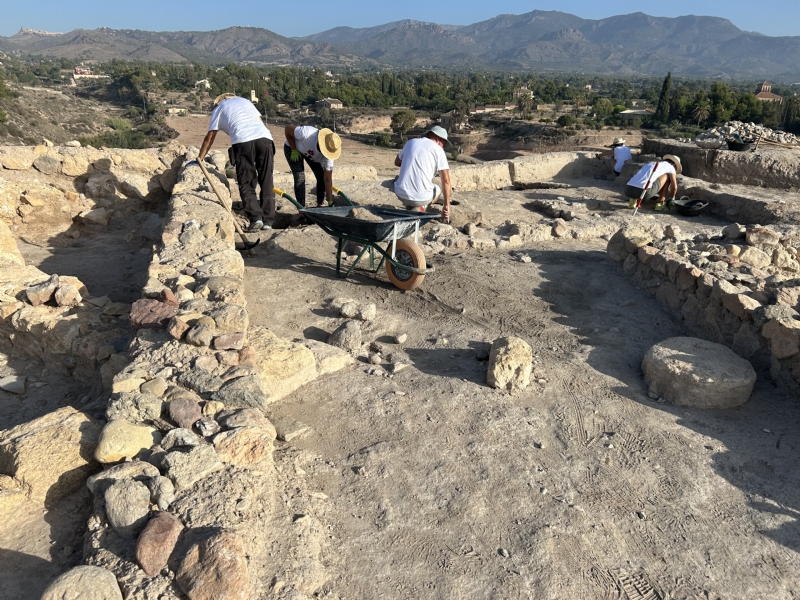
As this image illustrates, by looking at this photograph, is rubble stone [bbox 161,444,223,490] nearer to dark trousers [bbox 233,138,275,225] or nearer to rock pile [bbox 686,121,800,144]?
dark trousers [bbox 233,138,275,225]

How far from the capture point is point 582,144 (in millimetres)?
36438

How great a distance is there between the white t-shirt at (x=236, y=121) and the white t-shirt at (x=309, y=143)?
856 millimetres

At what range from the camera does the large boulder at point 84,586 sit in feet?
5.39

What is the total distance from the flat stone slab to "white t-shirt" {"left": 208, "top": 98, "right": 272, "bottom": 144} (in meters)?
4.37

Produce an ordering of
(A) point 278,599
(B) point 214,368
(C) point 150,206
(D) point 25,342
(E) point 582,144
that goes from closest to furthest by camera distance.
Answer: (A) point 278,599 → (B) point 214,368 → (D) point 25,342 → (C) point 150,206 → (E) point 582,144

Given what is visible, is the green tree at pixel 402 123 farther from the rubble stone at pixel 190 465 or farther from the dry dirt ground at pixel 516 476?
the rubble stone at pixel 190 465

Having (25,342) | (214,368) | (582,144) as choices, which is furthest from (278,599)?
(582,144)

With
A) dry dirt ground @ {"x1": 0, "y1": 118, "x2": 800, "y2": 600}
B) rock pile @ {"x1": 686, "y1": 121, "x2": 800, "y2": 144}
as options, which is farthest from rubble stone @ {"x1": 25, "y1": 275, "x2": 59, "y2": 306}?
rock pile @ {"x1": 686, "y1": 121, "x2": 800, "y2": 144}

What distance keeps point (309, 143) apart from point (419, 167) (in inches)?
66.5

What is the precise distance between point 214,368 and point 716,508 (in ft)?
8.66

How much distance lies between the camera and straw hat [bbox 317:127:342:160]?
6.14 metres

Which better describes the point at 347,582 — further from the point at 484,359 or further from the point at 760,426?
the point at 760,426

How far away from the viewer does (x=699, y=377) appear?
3.14 metres

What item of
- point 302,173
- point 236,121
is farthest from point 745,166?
point 236,121
